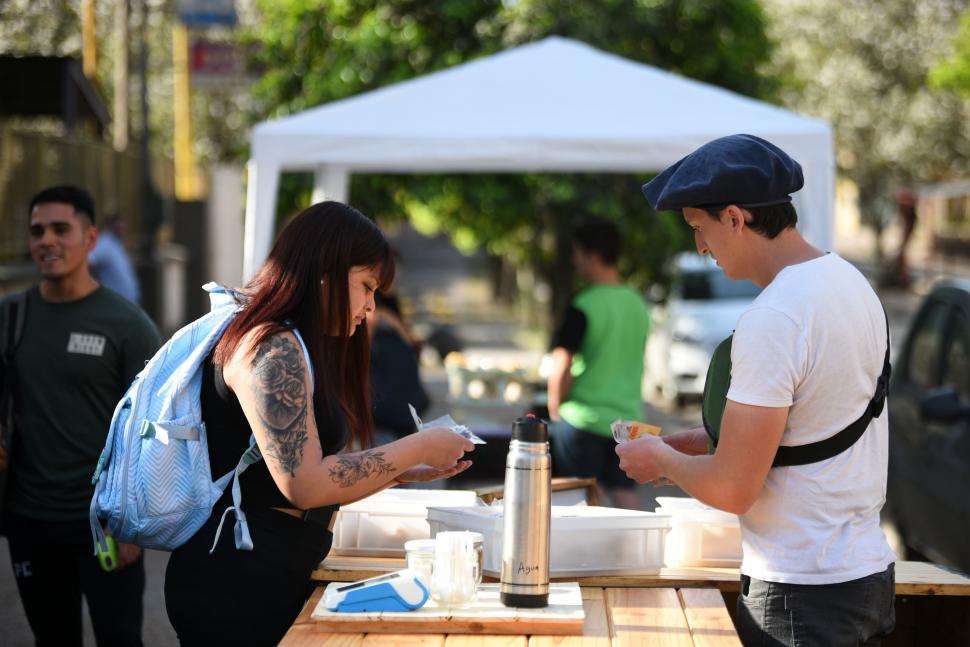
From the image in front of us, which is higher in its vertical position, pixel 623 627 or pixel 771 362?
pixel 771 362

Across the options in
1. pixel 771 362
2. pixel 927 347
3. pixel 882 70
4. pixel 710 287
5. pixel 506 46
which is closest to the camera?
pixel 771 362

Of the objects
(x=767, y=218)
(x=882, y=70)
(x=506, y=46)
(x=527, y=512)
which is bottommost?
(x=527, y=512)

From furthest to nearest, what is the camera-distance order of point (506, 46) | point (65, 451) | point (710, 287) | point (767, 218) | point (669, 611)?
1. point (710, 287)
2. point (506, 46)
3. point (65, 451)
4. point (669, 611)
5. point (767, 218)

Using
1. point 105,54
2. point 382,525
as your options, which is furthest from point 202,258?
point 382,525

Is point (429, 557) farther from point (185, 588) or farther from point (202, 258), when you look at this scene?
point (202, 258)

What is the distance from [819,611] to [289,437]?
1.17 metres

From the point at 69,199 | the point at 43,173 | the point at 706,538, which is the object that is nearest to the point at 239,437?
the point at 706,538

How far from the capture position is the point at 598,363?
19.6ft

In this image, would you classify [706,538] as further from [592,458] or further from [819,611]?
[592,458]

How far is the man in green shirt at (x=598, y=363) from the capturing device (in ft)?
19.5

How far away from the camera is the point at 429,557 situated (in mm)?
2926

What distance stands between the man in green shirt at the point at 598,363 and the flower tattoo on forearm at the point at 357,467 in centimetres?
308

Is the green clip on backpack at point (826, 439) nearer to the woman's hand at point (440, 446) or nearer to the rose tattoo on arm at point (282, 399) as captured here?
the woman's hand at point (440, 446)

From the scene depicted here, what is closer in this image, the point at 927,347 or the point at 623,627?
the point at 623,627
